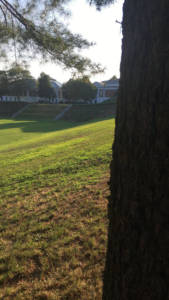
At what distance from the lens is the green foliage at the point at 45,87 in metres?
59.6

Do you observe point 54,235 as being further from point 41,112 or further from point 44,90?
point 44,90

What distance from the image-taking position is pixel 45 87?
60062 millimetres

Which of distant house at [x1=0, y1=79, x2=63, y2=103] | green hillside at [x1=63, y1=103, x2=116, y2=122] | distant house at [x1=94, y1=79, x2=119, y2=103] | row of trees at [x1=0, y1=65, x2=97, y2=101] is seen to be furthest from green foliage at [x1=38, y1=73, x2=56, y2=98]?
green hillside at [x1=63, y1=103, x2=116, y2=122]

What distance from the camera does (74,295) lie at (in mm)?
2047

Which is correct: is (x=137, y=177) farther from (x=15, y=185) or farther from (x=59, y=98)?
(x=59, y=98)

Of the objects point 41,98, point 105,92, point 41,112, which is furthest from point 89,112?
point 41,98

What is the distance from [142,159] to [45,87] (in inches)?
2482

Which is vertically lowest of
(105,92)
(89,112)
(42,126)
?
(42,126)

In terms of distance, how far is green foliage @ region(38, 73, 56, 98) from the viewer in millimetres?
59581

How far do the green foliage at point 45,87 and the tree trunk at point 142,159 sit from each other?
62262mm

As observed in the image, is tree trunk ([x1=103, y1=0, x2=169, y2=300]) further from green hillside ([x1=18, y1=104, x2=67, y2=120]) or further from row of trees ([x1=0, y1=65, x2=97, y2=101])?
row of trees ([x1=0, y1=65, x2=97, y2=101])

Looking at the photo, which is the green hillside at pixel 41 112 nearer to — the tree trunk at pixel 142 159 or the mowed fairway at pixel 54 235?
the mowed fairway at pixel 54 235

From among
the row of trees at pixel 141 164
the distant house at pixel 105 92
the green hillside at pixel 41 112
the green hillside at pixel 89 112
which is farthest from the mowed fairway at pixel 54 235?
the distant house at pixel 105 92

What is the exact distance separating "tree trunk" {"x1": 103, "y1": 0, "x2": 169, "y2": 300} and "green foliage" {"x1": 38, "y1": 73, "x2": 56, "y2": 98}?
62.3 meters
